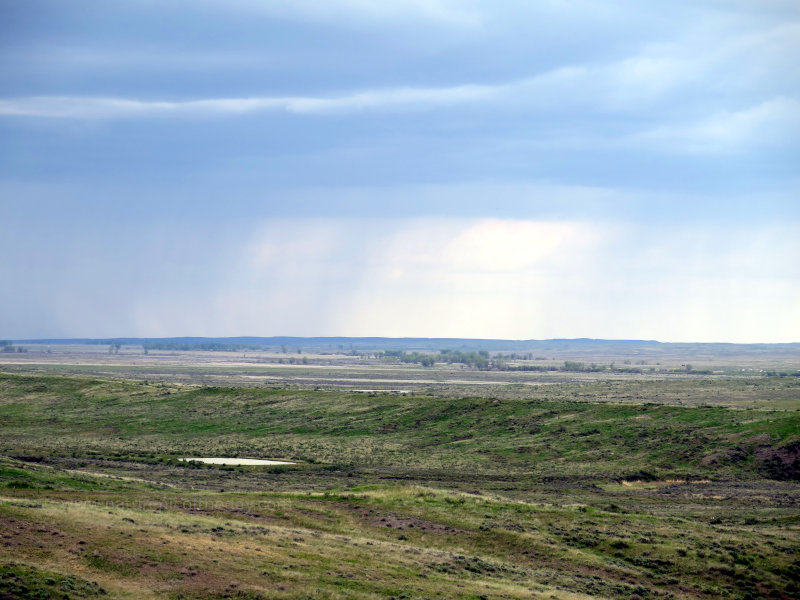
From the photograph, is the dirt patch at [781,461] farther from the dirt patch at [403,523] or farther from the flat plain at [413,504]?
the dirt patch at [403,523]

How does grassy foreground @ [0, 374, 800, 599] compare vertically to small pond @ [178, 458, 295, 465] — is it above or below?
above

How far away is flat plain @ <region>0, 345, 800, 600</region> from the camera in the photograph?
112ft

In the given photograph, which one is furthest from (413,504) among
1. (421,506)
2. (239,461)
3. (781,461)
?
(781,461)

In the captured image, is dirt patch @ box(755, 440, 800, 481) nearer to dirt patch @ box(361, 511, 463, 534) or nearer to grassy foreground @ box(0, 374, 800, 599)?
grassy foreground @ box(0, 374, 800, 599)

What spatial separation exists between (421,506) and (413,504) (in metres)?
0.64

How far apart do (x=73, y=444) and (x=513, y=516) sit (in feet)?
206

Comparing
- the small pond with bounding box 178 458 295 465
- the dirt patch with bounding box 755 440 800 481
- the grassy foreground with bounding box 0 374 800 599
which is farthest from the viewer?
the small pond with bounding box 178 458 295 465

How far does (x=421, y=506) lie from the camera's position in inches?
2024

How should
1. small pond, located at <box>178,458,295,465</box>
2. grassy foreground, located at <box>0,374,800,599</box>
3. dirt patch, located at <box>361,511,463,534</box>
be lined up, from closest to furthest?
1. grassy foreground, located at <box>0,374,800,599</box>
2. dirt patch, located at <box>361,511,463,534</box>
3. small pond, located at <box>178,458,295,465</box>

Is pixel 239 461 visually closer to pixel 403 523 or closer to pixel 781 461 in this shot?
pixel 403 523

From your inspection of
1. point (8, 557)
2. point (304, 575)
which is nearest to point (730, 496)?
point (304, 575)

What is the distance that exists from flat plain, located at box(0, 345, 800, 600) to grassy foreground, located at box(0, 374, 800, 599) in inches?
6.5

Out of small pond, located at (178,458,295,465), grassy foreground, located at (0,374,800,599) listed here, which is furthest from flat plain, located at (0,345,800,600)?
small pond, located at (178,458,295,465)

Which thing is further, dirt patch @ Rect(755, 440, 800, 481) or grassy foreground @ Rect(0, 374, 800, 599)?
dirt patch @ Rect(755, 440, 800, 481)
